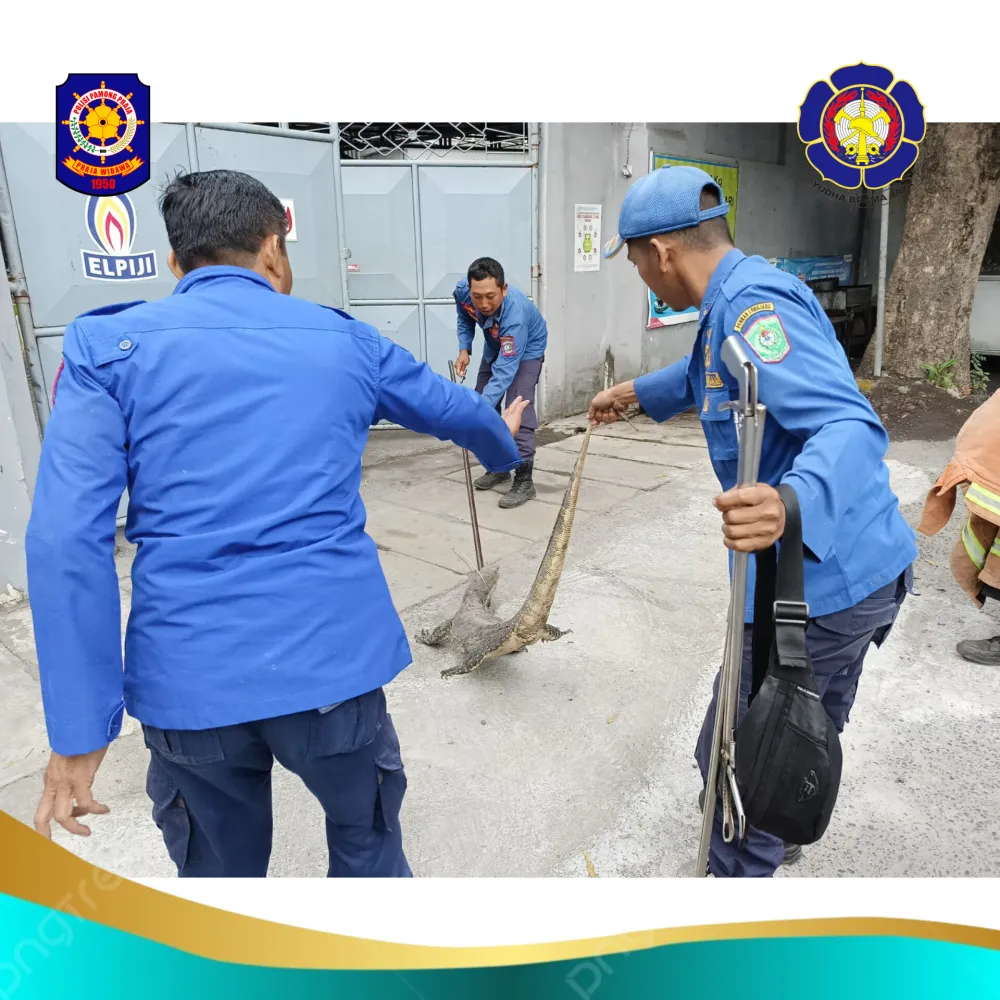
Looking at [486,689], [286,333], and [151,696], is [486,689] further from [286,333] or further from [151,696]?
[286,333]

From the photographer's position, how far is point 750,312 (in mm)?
1560

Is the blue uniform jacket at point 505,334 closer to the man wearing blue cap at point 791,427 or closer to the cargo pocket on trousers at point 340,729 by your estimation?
the man wearing blue cap at point 791,427

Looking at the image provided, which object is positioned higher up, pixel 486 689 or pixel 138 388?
pixel 138 388

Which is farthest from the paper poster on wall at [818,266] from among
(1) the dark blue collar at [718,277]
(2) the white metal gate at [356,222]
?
(1) the dark blue collar at [718,277]

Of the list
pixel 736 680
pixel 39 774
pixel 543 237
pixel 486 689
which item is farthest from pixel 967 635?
pixel 543 237

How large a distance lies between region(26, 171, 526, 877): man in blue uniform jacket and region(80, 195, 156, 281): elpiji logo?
350 cm

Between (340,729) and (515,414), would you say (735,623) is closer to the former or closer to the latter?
(340,729)

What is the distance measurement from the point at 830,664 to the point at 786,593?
48 cm

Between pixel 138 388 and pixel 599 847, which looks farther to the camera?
pixel 599 847

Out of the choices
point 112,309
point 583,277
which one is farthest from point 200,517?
point 583,277

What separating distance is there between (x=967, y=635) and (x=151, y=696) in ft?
11.3

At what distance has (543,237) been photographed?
7.29m

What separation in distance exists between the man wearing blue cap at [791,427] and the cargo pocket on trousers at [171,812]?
3.92 ft

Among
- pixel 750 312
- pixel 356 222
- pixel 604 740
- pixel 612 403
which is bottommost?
pixel 604 740
